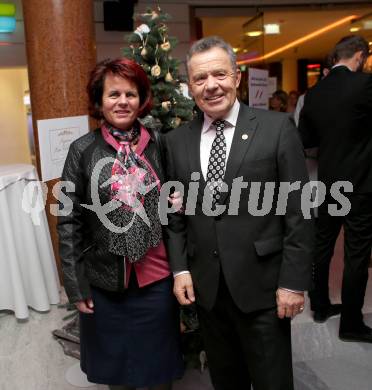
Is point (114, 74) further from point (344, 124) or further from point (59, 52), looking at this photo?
point (59, 52)

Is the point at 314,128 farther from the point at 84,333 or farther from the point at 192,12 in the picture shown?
the point at 192,12

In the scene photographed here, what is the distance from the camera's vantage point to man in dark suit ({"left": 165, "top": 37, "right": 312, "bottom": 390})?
4.94ft

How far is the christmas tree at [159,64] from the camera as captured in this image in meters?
2.27

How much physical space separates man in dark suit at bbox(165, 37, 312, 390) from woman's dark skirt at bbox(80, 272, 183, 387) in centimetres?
18

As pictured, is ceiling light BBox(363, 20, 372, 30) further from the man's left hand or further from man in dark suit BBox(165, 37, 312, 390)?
the man's left hand

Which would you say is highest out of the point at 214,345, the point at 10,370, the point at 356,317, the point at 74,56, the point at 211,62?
the point at 74,56

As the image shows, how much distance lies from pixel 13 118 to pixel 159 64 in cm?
574

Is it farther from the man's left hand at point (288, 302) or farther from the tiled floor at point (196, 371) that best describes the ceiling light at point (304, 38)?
the man's left hand at point (288, 302)

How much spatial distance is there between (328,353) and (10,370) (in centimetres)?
189

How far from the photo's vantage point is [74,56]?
3307mm

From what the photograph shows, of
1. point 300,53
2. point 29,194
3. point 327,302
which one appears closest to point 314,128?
point 327,302

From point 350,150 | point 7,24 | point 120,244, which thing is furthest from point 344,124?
point 7,24

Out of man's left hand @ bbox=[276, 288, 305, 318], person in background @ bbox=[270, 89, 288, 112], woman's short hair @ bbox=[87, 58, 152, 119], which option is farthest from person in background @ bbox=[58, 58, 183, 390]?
person in background @ bbox=[270, 89, 288, 112]

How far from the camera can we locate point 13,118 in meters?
7.32
